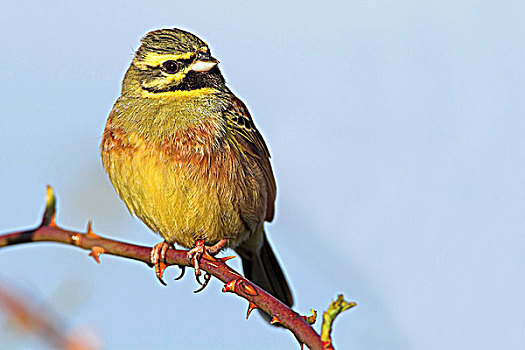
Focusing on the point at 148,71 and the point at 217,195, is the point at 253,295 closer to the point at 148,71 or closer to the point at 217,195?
the point at 217,195

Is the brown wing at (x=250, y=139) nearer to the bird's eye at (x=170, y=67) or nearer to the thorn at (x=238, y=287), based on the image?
the bird's eye at (x=170, y=67)

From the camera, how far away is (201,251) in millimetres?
4340

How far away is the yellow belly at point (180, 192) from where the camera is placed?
4.62m

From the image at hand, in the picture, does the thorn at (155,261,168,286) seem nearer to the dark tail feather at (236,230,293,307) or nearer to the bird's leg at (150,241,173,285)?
the bird's leg at (150,241,173,285)

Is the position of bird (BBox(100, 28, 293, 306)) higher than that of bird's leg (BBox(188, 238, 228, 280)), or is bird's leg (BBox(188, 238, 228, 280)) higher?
bird (BBox(100, 28, 293, 306))

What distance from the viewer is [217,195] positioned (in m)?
4.79

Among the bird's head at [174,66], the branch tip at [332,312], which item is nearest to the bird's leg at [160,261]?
the bird's head at [174,66]

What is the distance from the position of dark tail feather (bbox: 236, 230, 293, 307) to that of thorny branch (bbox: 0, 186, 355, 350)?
2846 mm

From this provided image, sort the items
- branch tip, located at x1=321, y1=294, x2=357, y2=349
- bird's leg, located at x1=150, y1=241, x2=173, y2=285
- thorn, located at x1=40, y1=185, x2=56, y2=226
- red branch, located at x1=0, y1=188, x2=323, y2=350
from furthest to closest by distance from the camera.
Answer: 1. bird's leg, located at x1=150, y1=241, x2=173, y2=285
2. thorn, located at x1=40, y1=185, x2=56, y2=226
3. red branch, located at x1=0, y1=188, x2=323, y2=350
4. branch tip, located at x1=321, y1=294, x2=357, y2=349

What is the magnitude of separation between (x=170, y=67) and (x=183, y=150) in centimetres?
72

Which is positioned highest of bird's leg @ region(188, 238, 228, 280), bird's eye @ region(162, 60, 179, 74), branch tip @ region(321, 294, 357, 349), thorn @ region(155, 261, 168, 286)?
bird's eye @ region(162, 60, 179, 74)

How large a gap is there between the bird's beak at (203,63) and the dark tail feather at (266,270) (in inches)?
71.8

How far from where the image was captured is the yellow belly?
4621mm

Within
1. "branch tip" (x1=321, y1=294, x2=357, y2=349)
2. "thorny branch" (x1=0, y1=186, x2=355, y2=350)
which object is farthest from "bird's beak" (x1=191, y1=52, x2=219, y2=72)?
"branch tip" (x1=321, y1=294, x2=357, y2=349)
